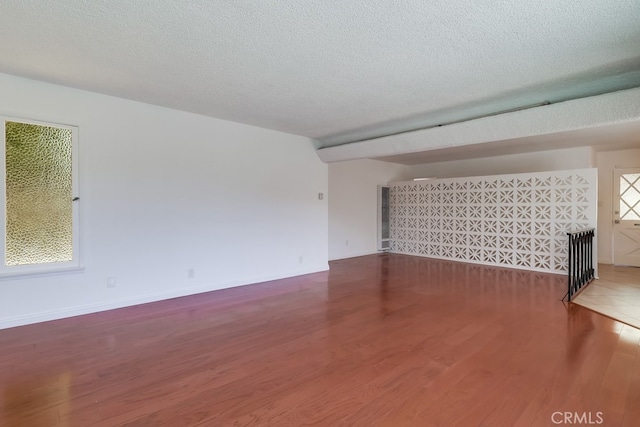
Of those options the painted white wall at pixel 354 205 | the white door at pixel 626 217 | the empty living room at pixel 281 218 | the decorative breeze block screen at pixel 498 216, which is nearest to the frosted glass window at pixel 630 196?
the white door at pixel 626 217

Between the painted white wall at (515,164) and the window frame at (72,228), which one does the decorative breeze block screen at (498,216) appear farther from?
the window frame at (72,228)

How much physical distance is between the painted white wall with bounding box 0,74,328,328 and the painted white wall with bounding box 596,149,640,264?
6953 mm

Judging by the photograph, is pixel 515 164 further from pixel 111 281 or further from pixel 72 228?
pixel 72 228

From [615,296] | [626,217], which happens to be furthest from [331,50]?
[626,217]

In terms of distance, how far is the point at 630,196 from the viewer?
6785 mm

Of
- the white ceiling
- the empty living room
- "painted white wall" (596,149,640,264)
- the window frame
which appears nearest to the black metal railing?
the empty living room

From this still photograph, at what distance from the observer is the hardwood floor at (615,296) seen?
3.73m

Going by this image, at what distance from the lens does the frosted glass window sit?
671cm

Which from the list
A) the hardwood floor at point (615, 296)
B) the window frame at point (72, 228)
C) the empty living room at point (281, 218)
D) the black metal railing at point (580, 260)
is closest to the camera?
the empty living room at point (281, 218)

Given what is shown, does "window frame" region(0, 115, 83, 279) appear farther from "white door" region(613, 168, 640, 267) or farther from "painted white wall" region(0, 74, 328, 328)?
"white door" region(613, 168, 640, 267)

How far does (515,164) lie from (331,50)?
269 inches

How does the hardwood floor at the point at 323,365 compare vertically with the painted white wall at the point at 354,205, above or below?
below

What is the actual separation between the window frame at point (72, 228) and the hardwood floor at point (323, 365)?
1.95 ft

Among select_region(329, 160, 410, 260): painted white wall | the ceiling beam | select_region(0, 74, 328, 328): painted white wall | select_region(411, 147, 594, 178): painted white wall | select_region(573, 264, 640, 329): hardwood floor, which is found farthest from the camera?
select_region(329, 160, 410, 260): painted white wall
